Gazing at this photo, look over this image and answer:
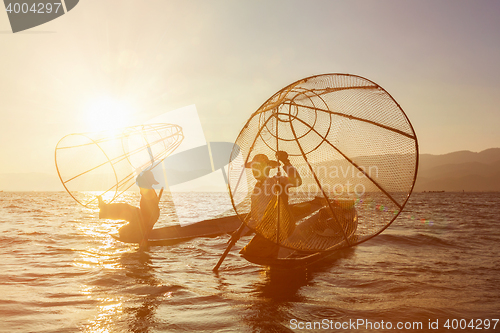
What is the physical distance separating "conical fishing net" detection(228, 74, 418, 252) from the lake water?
40.7 inches

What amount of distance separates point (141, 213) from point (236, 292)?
4.99 m

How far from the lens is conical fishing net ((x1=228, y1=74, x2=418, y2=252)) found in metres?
5.49

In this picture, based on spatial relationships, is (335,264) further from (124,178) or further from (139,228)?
(124,178)

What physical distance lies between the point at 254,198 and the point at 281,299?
1998 millimetres

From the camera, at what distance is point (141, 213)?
29.9 feet

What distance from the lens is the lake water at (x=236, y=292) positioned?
4043 mm

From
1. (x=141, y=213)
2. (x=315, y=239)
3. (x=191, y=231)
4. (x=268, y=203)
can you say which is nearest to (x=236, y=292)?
(x=268, y=203)

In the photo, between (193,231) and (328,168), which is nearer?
(328,168)

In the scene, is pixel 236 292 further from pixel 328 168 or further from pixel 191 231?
pixel 191 231

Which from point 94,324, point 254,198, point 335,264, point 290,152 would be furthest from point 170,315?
point 335,264

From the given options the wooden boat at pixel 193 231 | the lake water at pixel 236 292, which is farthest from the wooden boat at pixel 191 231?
the lake water at pixel 236 292

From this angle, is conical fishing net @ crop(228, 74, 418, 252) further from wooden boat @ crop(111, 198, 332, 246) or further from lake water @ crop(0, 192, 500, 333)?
wooden boat @ crop(111, 198, 332, 246)

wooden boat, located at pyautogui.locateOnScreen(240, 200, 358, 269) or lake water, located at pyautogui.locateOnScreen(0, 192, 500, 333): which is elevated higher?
wooden boat, located at pyautogui.locateOnScreen(240, 200, 358, 269)

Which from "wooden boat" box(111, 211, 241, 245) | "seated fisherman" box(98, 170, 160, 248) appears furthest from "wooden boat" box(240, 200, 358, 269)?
"wooden boat" box(111, 211, 241, 245)
